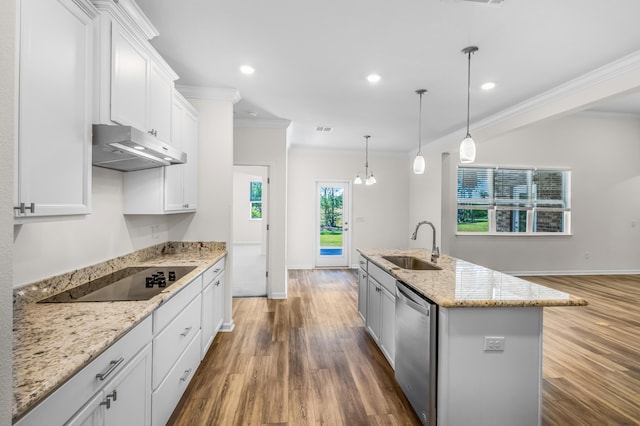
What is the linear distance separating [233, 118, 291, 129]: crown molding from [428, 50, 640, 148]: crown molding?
304 centimetres

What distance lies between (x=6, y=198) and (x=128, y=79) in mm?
1457

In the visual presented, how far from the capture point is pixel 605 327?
366cm

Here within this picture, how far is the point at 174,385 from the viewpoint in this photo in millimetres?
2037

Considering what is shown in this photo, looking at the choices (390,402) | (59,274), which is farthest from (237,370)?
(59,274)

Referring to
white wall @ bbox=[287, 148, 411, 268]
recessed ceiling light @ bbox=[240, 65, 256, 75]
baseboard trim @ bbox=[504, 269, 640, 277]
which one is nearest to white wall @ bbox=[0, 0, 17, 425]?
recessed ceiling light @ bbox=[240, 65, 256, 75]

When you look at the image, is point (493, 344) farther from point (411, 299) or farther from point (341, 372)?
point (341, 372)

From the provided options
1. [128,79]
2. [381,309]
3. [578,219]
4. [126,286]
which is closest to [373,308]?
[381,309]

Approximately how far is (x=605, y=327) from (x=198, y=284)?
15.1 feet

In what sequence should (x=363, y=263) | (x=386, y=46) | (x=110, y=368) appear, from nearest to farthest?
(x=110, y=368) < (x=386, y=46) < (x=363, y=263)

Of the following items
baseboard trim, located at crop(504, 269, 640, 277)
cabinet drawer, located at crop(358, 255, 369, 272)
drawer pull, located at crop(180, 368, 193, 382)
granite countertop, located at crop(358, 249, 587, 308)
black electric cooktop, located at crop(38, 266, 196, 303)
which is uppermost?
granite countertop, located at crop(358, 249, 587, 308)

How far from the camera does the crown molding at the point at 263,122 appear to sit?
4.58 metres

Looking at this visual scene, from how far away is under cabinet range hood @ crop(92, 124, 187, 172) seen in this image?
1.57 m

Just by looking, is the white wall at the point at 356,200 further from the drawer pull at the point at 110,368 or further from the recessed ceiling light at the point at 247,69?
the drawer pull at the point at 110,368

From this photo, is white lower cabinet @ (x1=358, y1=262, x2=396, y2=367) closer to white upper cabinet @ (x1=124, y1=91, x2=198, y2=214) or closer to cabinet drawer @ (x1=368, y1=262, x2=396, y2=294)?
cabinet drawer @ (x1=368, y1=262, x2=396, y2=294)
